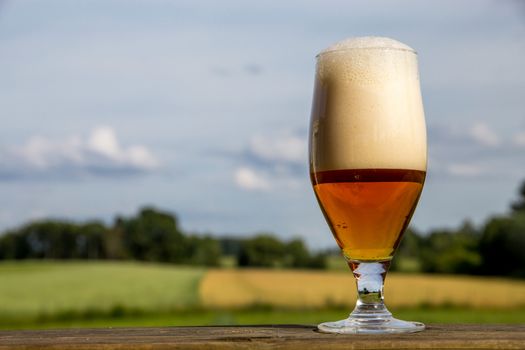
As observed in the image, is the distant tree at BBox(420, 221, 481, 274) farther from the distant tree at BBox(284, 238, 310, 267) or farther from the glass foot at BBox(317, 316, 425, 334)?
the glass foot at BBox(317, 316, 425, 334)

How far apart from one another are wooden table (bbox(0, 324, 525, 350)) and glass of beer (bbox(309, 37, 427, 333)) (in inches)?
4.4

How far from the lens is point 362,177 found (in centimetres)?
171

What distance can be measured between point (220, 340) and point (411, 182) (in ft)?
1.78

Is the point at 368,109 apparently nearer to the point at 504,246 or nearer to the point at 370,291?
the point at 370,291

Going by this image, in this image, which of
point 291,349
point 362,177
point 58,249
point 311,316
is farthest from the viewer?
point 58,249

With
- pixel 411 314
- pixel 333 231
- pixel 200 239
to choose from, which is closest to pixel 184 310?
pixel 411 314

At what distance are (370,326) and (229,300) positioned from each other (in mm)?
26007

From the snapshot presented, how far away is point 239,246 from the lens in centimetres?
5588

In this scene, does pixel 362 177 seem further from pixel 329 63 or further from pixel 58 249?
pixel 58 249

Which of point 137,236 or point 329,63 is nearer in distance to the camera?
point 329,63

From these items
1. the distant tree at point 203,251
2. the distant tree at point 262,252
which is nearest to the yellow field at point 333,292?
the distant tree at point 262,252

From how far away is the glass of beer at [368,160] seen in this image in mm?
1720

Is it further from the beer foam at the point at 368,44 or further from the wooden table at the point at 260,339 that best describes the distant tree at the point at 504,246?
the wooden table at the point at 260,339

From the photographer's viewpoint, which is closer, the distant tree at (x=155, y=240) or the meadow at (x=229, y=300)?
the meadow at (x=229, y=300)
